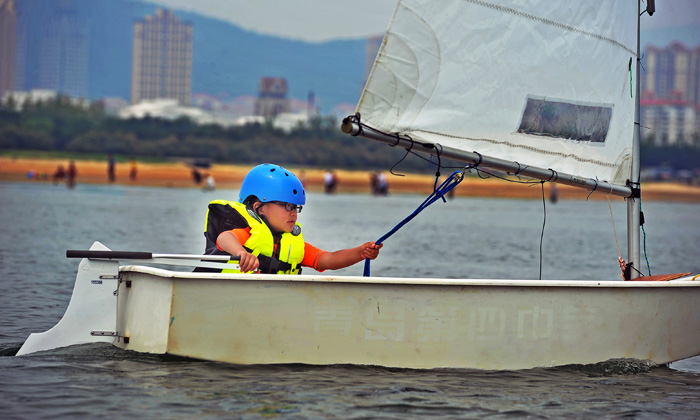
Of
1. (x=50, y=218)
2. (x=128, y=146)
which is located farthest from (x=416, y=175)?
(x=50, y=218)

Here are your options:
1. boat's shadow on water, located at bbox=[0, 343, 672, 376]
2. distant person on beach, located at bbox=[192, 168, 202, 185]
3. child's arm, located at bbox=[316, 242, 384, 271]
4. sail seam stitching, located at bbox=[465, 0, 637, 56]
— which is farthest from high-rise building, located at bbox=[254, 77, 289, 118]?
boat's shadow on water, located at bbox=[0, 343, 672, 376]

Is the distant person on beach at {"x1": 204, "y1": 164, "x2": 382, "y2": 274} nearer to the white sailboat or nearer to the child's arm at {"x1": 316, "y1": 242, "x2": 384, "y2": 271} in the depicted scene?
the child's arm at {"x1": 316, "y1": 242, "x2": 384, "y2": 271}

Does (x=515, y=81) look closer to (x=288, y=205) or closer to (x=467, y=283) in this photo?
(x=467, y=283)

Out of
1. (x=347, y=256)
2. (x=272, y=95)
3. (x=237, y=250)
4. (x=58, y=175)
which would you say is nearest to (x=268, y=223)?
(x=237, y=250)

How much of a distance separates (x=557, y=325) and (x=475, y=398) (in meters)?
1.08

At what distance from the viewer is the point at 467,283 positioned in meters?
6.63

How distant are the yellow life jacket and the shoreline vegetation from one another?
191 feet

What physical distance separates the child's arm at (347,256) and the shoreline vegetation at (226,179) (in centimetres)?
5821

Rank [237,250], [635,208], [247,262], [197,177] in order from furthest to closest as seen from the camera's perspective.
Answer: [197,177] → [635,208] → [237,250] → [247,262]

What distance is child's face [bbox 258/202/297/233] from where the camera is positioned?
6969 mm

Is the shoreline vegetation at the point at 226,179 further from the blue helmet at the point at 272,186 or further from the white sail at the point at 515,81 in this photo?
the blue helmet at the point at 272,186

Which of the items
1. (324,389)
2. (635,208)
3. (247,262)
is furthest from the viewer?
(635,208)

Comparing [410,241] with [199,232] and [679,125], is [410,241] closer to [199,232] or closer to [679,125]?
[199,232]

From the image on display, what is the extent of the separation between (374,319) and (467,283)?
71 cm
